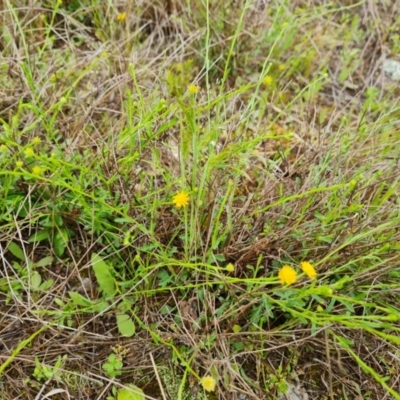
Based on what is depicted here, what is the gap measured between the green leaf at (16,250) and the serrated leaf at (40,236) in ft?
0.12

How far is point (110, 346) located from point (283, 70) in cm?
122

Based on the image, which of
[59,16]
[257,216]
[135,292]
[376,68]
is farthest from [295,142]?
[59,16]

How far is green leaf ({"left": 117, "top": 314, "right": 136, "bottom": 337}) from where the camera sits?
44.0 inches

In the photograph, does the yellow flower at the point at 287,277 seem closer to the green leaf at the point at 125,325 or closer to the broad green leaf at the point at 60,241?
the green leaf at the point at 125,325

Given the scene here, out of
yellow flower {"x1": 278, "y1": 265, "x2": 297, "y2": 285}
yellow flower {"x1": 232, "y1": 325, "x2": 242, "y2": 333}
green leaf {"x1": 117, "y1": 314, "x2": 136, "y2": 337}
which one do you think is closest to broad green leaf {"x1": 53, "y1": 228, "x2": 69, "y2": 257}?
green leaf {"x1": 117, "y1": 314, "x2": 136, "y2": 337}

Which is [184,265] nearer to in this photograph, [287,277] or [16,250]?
[287,277]

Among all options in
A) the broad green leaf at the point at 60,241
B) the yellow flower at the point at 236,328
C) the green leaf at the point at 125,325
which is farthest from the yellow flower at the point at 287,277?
the broad green leaf at the point at 60,241

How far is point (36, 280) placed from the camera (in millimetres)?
1183

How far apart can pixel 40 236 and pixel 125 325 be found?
1.08 ft

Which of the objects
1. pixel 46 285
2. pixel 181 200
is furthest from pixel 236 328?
pixel 46 285

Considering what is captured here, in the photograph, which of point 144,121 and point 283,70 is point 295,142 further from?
point 144,121

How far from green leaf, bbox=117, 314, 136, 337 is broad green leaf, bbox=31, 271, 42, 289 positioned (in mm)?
230

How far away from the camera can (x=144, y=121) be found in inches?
42.5

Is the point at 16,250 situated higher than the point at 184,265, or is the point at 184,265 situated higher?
the point at 184,265
